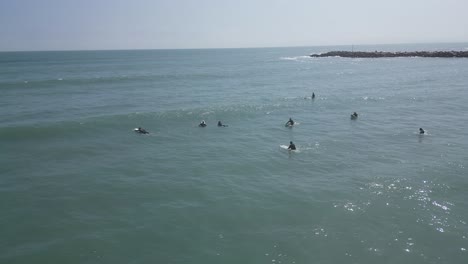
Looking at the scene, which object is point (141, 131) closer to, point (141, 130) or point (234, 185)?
point (141, 130)

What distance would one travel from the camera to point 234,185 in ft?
64.5

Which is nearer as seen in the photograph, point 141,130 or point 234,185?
point 234,185

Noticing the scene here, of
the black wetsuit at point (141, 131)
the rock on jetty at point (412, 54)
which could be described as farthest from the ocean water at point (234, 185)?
the rock on jetty at point (412, 54)

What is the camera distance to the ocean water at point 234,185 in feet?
45.3

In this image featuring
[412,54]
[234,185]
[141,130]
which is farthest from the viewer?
[412,54]

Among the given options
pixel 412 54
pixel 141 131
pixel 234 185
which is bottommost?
pixel 234 185

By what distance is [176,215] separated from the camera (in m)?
16.3

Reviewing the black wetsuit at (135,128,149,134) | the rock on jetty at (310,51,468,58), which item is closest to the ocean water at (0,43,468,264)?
the black wetsuit at (135,128,149,134)

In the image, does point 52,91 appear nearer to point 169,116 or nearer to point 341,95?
point 169,116

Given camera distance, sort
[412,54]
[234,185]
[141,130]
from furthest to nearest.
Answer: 1. [412,54]
2. [141,130]
3. [234,185]

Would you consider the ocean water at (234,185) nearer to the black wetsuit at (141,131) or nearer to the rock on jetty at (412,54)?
the black wetsuit at (141,131)

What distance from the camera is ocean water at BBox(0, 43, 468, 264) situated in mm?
13805

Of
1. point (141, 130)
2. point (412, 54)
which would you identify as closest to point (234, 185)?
point (141, 130)

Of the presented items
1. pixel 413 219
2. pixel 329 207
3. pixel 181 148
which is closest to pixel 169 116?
pixel 181 148
